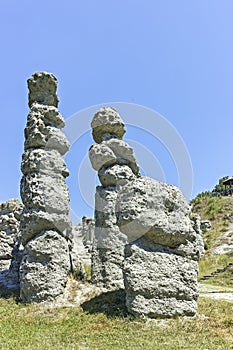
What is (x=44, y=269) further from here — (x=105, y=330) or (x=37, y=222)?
(x=105, y=330)

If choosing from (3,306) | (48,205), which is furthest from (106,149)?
(3,306)

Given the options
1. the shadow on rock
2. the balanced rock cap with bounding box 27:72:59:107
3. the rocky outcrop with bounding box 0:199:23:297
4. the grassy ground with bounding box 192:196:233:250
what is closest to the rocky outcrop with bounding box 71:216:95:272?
the rocky outcrop with bounding box 0:199:23:297

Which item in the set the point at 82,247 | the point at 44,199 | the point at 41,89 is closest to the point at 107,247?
the point at 44,199

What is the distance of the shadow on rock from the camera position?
1055 cm

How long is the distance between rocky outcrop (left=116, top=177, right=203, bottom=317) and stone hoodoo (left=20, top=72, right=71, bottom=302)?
10.6 feet

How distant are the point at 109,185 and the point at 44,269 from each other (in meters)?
4.35

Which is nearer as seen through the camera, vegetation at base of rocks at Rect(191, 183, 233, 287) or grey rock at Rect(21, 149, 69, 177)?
grey rock at Rect(21, 149, 69, 177)

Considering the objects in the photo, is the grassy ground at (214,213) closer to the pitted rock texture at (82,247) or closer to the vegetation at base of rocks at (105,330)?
the pitted rock texture at (82,247)

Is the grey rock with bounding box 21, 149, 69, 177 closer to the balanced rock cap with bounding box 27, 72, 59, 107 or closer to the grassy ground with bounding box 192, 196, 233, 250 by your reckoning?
the balanced rock cap with bounding box 27, 72, 59, 107

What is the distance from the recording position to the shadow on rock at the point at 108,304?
1055 cm

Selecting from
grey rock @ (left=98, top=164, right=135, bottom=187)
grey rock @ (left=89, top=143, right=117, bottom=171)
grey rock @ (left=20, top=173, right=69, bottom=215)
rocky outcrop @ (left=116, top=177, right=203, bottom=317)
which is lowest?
rocky outcrop @ (left=116, top=177, right=203, bottom=317)

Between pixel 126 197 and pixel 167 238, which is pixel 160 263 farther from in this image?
pixel 126 197

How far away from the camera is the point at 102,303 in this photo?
37.7ft

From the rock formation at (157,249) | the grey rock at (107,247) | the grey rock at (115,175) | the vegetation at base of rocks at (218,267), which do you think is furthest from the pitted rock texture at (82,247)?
the vegetation at base of rocks at (218,267)
